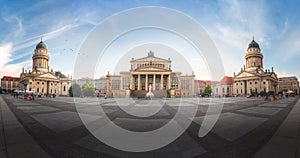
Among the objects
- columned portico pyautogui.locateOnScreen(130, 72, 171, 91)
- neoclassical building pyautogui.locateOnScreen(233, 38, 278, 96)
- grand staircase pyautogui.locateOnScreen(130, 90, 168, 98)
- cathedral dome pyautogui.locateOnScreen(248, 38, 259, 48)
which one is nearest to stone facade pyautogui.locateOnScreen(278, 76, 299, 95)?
neoclassical building pyautogui.locateOnScreen(233, 38, 278, 96)

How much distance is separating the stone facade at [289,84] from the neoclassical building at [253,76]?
36928mm

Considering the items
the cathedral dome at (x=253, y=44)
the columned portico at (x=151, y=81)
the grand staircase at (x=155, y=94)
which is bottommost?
the grand staircase at (x=155, y=94)

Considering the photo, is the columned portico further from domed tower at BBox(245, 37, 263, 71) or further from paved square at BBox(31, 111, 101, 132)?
paved square at BBox(31, 111, 101, 132)

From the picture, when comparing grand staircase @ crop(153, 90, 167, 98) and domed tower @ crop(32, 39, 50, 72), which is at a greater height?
domed tower @ crop(32, 39, 50, 72)

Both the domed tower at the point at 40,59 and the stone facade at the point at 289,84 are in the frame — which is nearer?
the domed tower at the point at 40,59

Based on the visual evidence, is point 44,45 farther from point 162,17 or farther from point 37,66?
point 162,17

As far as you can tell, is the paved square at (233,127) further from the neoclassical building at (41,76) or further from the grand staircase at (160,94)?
the neoclassical building at (41,76)

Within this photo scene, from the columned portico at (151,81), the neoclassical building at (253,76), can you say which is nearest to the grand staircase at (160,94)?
the columned portico at (151,81)

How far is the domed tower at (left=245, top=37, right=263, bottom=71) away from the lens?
8844 cm

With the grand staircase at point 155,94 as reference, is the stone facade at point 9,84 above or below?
above

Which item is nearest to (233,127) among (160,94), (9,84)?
(160,94)

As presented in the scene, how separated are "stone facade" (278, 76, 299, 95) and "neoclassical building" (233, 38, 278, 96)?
1454 inches

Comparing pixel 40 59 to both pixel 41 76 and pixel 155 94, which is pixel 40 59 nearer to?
pixel 41 76

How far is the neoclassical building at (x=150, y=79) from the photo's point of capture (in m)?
68.1
